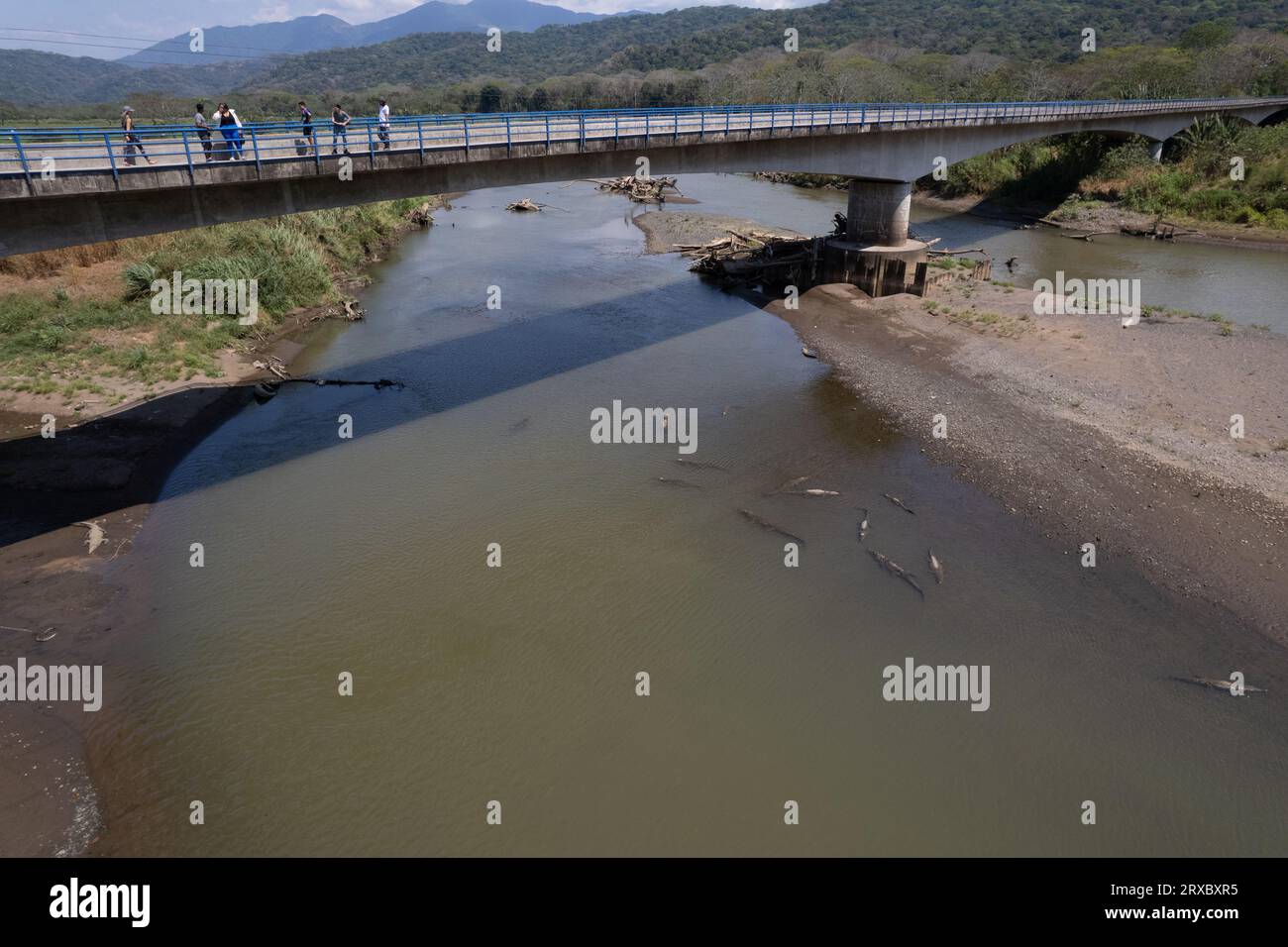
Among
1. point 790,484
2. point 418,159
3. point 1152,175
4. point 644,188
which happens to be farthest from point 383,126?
point 1152,175

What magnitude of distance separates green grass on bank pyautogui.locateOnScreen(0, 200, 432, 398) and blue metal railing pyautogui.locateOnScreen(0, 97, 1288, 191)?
5863 mm

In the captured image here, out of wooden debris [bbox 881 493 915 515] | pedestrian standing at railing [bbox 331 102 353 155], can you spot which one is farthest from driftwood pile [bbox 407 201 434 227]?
wooden debris [bbox 881 493 915 515]

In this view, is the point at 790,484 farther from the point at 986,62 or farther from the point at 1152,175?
the point at 986,62

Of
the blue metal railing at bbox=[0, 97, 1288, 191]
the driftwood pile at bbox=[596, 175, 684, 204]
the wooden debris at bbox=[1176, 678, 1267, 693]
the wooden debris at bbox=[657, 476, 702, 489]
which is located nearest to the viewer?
the wooden debris at bbox=[1176, 678, 1267, 693]

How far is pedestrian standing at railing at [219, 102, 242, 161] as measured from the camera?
14.6m

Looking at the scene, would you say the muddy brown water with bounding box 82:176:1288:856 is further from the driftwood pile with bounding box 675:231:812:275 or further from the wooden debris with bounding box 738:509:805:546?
the driftwood pile with bounding box 675:231:812:275

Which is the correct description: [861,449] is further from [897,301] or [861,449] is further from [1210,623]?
[897,301]

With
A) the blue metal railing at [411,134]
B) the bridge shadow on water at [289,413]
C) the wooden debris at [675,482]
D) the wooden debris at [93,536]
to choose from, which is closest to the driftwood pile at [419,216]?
the bridge shadow on water at [289,413]

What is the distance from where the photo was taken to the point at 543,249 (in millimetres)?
43219

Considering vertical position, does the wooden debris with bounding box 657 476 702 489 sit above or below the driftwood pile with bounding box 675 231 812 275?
below

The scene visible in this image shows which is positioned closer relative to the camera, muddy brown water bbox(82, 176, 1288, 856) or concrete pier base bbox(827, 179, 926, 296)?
muddy brown water bbox(82, 176, 1288, 856)

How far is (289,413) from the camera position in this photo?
69.5ft

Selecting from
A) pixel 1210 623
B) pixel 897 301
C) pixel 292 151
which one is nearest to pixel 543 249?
pixel 897 301

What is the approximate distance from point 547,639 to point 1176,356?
22242mm
